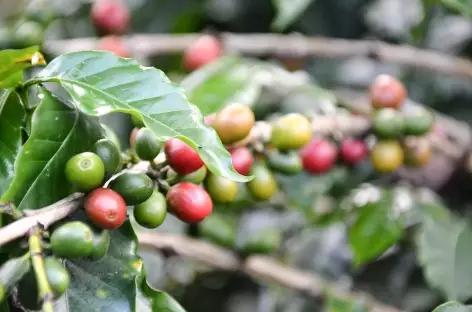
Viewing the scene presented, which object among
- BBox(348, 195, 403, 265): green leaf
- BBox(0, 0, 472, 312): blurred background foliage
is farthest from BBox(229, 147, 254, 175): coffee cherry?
BBox(348, 195, 403, 265): green leaf

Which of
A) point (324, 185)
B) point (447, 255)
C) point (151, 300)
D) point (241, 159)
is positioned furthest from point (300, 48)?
point (151, 300)

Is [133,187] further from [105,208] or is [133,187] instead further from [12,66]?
[12,66]

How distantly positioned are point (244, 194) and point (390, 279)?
40cm

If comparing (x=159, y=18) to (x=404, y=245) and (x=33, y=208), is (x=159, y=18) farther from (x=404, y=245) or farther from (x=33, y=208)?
(x=33, y=208)

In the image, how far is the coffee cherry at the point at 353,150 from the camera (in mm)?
1127

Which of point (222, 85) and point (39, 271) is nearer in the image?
point (39, 271)

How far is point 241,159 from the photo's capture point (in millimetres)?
877

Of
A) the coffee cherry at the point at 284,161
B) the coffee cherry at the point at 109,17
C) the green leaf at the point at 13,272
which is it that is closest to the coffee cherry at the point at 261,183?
the coffee cherry at the point at 284,161

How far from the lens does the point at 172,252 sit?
1.26 metres

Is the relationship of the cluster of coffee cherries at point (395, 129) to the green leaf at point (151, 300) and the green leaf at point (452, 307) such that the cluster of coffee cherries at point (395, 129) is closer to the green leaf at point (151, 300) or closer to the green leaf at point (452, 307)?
the green leaf at point (452, 307)

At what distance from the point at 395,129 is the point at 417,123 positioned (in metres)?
0.04

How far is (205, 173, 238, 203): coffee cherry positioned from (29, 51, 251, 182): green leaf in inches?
6.6

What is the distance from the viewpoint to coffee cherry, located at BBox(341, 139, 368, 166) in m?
1.13

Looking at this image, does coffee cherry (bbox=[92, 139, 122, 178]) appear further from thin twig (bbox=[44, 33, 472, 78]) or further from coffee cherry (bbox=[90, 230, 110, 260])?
thin twig (bbox=[44, 33, 472, 78])
